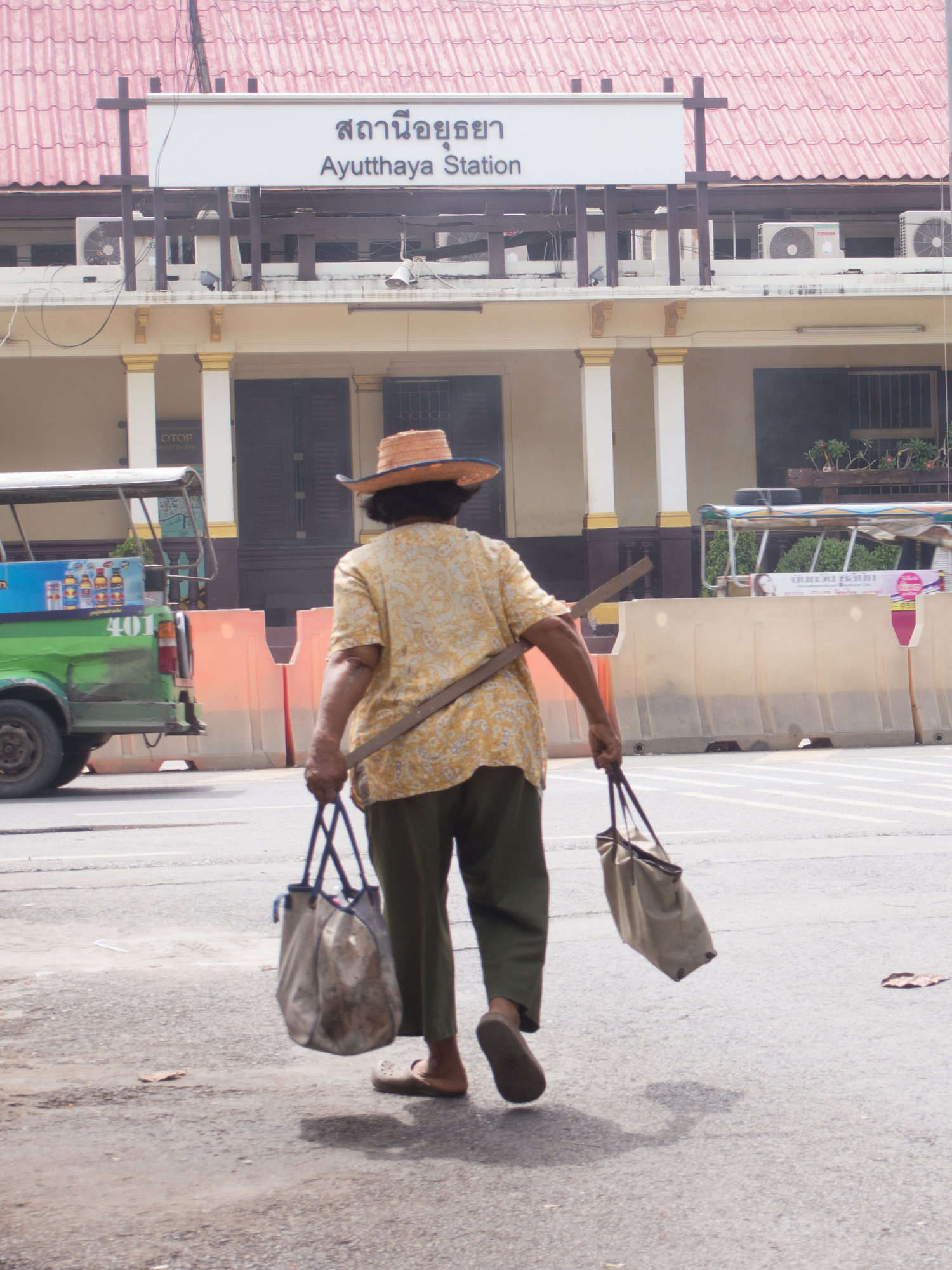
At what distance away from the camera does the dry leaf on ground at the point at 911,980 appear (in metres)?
4.88

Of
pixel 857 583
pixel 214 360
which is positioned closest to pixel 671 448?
pixel 857 583

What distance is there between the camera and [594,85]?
2259cm

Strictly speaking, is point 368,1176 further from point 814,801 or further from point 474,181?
point 474,181

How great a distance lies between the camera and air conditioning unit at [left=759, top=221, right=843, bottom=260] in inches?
804

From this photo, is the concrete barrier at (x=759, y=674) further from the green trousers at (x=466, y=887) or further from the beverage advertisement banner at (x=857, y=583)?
the green trousers at (x=466, y=887)

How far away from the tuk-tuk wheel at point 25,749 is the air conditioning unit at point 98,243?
9565 mm

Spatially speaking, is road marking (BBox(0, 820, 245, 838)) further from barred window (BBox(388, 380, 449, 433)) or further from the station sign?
barred window (BBox(388, 380, 449, 433))

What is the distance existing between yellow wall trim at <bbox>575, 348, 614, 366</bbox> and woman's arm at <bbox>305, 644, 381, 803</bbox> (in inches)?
655

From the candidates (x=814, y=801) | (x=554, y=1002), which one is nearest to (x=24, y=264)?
(x=814, y=801)

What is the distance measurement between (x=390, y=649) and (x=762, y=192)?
1856cm

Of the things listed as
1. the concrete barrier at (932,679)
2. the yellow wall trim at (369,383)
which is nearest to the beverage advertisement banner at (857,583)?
the concrete barrier at (932,679)

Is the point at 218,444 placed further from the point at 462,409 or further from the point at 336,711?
the point at 336,711

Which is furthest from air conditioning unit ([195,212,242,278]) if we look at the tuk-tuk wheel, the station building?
the tuk-tuk wheel

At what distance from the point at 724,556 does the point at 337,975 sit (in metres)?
16.2
